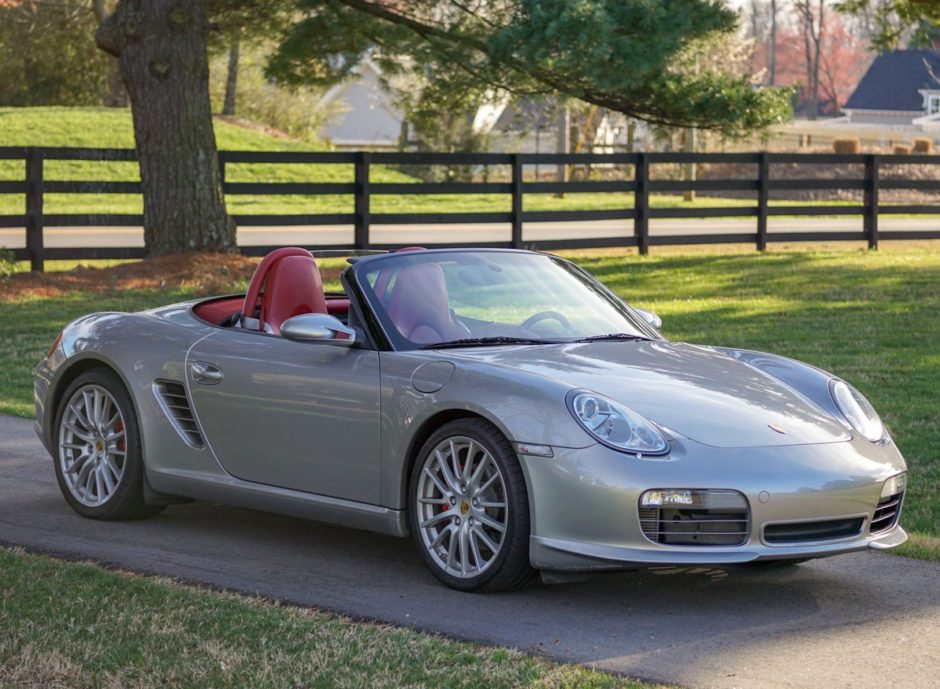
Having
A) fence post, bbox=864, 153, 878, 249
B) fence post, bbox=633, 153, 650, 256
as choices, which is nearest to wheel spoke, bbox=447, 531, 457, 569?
fence post, bbox=633, 153, 650, 256

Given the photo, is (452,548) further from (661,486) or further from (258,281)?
(258,281)

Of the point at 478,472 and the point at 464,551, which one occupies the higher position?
the point at 478,472

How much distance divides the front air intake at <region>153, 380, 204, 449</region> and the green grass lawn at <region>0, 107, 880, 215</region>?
2573 cm

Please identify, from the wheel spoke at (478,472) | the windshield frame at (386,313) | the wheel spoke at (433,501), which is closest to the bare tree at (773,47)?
the windshield frame at (386,313)

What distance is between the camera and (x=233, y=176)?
3734cm

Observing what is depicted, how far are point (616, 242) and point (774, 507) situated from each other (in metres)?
17.1

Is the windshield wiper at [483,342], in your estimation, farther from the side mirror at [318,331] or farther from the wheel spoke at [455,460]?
the wheel spoke at [455,460]

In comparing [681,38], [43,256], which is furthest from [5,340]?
[681,38]

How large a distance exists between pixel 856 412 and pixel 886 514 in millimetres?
495

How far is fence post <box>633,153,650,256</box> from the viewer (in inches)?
891

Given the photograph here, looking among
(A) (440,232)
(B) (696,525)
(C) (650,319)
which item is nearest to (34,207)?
(A) (440,232)

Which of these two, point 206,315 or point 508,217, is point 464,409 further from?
point 508,217

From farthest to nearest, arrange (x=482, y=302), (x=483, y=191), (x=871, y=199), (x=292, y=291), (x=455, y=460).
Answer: (x=871, y=199) → (x=483, y=191) → (x=292, y=291) → (x=482, y=302) → (x=455, y=460)

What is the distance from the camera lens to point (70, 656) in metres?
5.02
